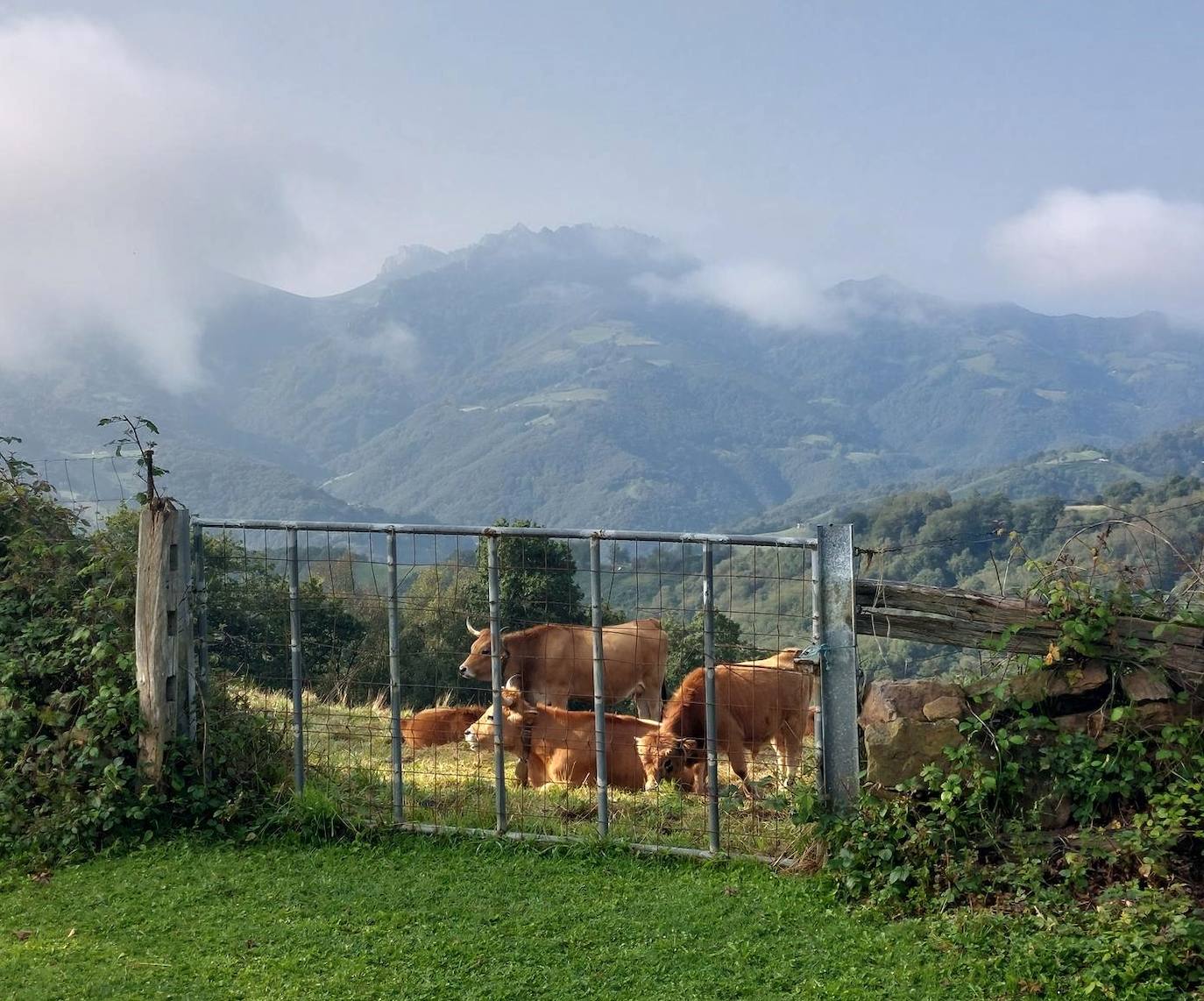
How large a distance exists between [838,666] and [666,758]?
239 centimetres

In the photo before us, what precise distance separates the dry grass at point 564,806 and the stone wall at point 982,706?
67 cm

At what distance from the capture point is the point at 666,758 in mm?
9086

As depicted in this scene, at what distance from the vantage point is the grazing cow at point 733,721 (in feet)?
30.9

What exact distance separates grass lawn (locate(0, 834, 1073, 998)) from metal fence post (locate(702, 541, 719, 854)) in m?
0.31

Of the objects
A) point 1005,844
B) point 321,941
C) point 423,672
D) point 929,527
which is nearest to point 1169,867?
point 1005,844

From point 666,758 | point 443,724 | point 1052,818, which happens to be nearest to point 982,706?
point 1052,818

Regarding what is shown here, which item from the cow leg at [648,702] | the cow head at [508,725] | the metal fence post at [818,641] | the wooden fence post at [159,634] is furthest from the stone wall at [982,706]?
the cow leg at [648,702]

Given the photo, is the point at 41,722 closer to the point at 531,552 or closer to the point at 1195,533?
the point at 1195,533

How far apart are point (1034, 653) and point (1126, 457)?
160 metres

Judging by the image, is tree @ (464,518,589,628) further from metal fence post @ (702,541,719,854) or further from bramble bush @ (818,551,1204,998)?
bramble bush @ (818,551,1204,998)

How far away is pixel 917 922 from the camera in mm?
6164

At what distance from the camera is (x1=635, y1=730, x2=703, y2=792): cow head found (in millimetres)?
9242

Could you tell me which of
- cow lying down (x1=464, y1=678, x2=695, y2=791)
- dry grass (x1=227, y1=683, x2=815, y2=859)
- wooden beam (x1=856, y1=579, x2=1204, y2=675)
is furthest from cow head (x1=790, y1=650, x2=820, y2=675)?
cow lying down (x1=464, y1=678, x2=695, y2=791)

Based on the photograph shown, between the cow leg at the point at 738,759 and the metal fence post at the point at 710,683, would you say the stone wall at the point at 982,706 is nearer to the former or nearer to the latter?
the metal fence post at the point at 710,683
